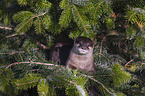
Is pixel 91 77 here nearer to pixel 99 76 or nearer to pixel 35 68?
pixel 99 76

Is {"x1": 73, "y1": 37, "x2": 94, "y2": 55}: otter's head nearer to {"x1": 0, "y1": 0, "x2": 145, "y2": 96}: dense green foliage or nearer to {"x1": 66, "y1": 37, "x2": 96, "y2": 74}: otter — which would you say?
{"x1": 66, "y1": 37, "x2": 96, "y2": 74}: otter

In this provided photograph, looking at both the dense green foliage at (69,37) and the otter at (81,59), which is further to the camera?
the otter at (81,59)

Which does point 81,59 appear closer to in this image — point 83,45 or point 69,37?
point 83,45

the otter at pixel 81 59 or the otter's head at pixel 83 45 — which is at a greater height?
the otter's head at pixel 83 45

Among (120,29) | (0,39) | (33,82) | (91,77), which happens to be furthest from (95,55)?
(0,39)

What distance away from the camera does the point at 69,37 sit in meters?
0.98

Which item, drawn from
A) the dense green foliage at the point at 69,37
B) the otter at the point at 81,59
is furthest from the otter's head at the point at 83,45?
the dense green foliage at the point at 69,37

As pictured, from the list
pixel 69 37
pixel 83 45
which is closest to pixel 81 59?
pixel 83 45

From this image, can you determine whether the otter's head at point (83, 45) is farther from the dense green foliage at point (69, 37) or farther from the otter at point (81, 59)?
the dense green foliage at point (69, 37)

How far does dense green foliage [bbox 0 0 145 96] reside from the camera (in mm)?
708

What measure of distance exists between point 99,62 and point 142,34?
43 cm

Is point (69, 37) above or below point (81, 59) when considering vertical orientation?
above

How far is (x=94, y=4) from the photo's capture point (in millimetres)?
884

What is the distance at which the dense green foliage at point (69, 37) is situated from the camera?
708 millimetres
